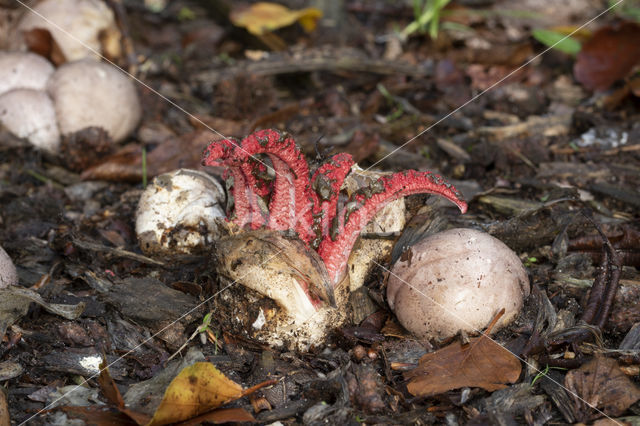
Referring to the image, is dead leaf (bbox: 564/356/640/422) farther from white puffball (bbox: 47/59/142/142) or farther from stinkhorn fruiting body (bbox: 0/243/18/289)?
white puffball (bbox: 47/59/142/142)

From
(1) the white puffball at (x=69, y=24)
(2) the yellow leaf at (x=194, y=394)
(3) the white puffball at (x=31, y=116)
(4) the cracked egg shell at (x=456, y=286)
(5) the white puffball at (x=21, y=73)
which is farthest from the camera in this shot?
(1) the white puffball at (x=69, y=24)

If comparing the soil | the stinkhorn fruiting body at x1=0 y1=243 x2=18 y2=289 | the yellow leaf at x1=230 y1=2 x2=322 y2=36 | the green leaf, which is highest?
the yellow leaf at x1=230 y1=2 x2=322 y2=36

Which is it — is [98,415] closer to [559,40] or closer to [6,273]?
[6,273]

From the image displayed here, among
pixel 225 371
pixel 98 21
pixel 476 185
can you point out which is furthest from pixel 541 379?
pixel 98 21

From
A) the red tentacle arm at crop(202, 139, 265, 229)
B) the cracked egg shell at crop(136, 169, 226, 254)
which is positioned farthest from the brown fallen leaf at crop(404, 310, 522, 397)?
the cracked egg shell at crop(136, 169, 226, 254)

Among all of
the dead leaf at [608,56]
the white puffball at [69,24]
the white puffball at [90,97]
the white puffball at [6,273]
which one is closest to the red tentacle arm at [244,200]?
the white puffball at [6,273]

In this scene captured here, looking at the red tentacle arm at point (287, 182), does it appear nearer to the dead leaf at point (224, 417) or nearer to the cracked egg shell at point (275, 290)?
the cracked egg shell at point (275, 290)

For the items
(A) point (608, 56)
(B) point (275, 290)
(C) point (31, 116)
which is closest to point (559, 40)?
(A) point (608, 56)

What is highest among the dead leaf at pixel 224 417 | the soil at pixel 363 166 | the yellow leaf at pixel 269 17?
the yellow leaf at pixel 269 17
